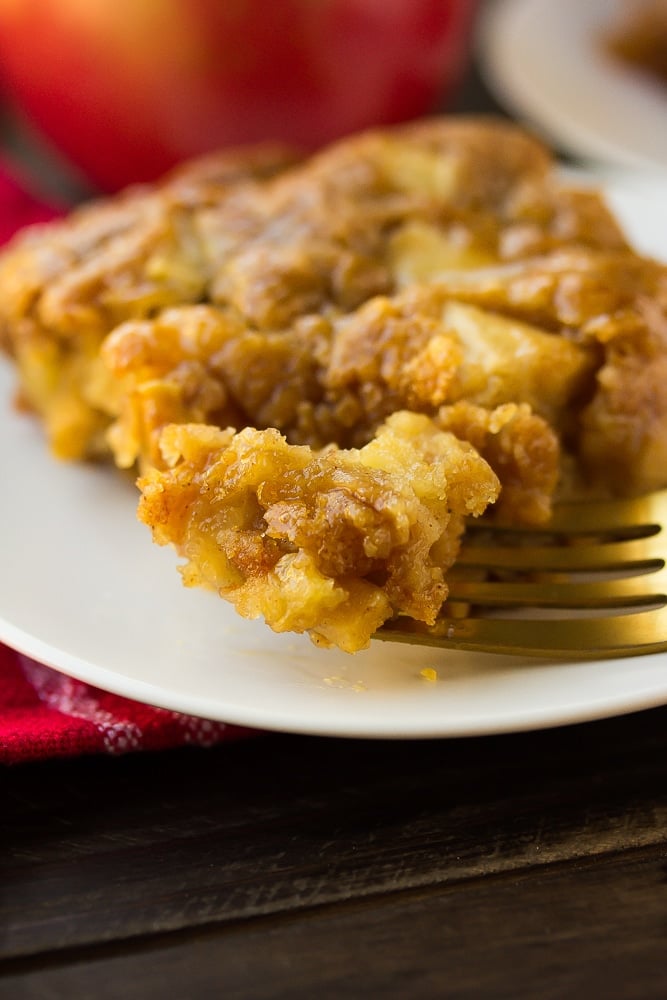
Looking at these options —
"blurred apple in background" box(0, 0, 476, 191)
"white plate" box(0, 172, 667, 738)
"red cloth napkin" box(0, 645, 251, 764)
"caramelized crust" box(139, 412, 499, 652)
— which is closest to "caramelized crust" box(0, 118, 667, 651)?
"caramelized crust" box(139, 412, 499, 652)

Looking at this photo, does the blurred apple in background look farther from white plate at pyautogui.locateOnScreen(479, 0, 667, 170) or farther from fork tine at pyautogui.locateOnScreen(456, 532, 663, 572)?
fork tine at pyautogui.locateOnScreen(456, 532, 663, 572)

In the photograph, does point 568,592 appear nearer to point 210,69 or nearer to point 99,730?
point 99,730

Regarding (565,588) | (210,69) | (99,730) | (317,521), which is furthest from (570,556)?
(210,69)

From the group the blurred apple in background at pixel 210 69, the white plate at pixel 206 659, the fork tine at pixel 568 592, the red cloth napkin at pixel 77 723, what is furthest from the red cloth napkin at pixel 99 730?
the blurred apple in background at pixel 210 69

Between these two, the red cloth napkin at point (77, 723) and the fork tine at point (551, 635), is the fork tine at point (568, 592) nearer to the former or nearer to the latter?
the fork tine at point (551, 635)

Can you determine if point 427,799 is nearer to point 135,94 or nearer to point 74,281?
point 74,281

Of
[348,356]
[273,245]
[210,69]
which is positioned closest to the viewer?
[348,356]

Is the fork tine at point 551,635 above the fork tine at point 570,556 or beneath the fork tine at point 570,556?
beneath
